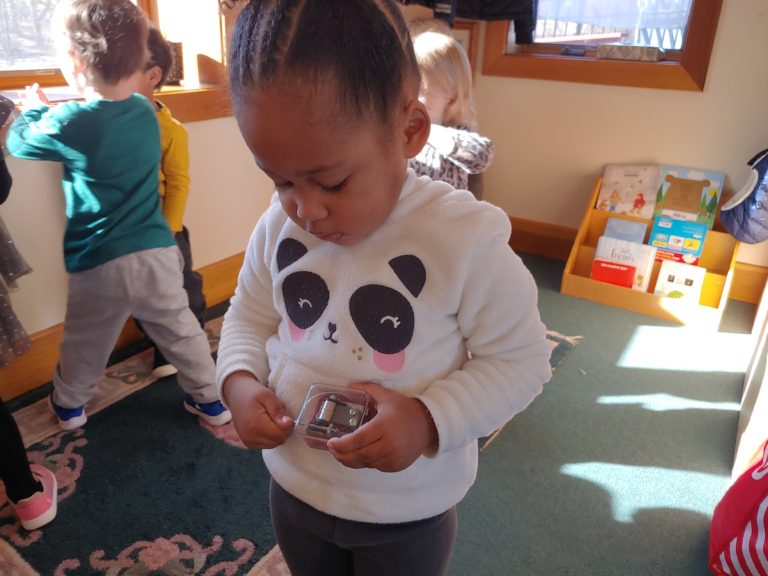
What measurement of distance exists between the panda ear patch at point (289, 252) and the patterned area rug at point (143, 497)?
0.79 m

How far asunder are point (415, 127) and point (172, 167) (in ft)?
3.91

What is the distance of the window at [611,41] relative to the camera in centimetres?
238

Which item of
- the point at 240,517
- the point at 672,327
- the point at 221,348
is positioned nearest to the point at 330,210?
the point at 221,348

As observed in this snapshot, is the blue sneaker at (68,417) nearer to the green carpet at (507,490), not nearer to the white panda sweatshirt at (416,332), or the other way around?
the green carpet at (507,490)

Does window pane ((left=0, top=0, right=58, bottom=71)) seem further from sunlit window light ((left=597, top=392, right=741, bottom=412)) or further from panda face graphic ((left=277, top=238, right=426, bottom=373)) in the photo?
sunlit window light ((left=597, top=392, right=741, bottom=412))

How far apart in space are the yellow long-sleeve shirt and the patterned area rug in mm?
526

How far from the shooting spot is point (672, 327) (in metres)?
2.25

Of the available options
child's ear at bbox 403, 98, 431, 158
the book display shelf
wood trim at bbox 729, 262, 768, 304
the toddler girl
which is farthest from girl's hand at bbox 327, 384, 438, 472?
wood trim at bbox 729, 262, 768, 304

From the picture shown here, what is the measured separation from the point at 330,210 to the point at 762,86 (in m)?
2.37

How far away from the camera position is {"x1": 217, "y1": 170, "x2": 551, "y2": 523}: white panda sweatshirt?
1.97ft

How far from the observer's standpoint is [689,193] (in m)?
→ 2.46

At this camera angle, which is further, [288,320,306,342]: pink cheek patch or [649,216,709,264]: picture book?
[649,216,709,264]: picture book

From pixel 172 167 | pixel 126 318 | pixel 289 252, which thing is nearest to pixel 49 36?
pixel 172 167

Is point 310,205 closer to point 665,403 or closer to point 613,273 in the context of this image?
point 665,403
